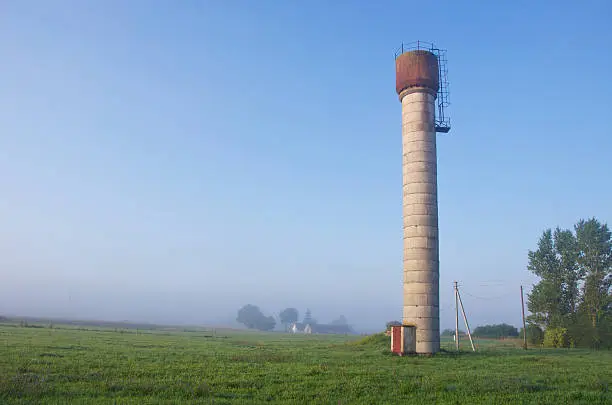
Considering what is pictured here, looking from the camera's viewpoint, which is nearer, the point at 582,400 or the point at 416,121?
the point at 582,400

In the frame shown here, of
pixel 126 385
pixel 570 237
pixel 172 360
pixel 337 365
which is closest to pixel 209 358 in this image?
pixel 172 360

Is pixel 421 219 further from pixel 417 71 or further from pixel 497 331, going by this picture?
pixel 497 331

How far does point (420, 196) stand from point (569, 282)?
112 feet

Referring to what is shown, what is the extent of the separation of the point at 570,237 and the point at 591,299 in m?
7.79

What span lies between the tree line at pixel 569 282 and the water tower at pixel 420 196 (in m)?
26.2

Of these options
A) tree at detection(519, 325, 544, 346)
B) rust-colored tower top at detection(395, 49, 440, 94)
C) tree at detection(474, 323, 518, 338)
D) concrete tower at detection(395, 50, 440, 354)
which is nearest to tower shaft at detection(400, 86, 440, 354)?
concrete tower at detection(395, 50, 440, 354)

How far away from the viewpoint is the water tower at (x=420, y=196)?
1282 inches

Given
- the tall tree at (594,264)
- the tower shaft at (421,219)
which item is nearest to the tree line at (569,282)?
the tall tree at (594,264)

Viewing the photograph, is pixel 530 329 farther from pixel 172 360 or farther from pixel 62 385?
pixel 62 385

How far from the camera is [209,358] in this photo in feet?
88.4

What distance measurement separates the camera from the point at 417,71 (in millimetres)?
35719

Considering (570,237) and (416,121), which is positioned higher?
(416,121)

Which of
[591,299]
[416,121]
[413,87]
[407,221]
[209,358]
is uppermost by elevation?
[413,87]

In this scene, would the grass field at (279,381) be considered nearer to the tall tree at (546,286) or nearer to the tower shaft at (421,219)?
the tower shaft at (421,219)
